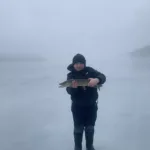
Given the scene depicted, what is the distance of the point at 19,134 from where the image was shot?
459cm

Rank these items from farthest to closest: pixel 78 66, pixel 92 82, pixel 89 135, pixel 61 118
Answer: pixel 61 118 → pixel 89 135 → pixel 78 66 → pixel 92 82

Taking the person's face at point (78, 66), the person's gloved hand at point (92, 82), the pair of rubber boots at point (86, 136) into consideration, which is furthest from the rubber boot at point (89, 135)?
the person's face at point (78, 66)

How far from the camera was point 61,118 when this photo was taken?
5.27 m

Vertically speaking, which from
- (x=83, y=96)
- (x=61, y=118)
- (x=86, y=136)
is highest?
(x=61, y=118)

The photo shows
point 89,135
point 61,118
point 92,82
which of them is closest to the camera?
point 92,82

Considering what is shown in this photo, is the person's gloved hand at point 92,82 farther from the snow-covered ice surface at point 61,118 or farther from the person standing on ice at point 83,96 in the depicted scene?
the snow-covered ice surface at point 61,118

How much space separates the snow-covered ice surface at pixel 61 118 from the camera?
4.20 meters

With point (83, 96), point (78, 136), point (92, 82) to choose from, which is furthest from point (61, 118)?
point (92, 82)

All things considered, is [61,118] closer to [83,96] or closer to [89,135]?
[89,135]

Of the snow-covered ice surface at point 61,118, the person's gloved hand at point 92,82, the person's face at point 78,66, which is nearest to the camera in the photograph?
the person's gloved hand at point 92,82

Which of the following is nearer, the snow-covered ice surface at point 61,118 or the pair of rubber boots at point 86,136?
the pair of rubber boots at point 86,136

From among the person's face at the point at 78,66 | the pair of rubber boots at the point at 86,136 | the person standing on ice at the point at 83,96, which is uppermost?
the person's face at the point at 78,66

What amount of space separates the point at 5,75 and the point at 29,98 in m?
4.41

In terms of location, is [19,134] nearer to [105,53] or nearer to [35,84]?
[35,84]
